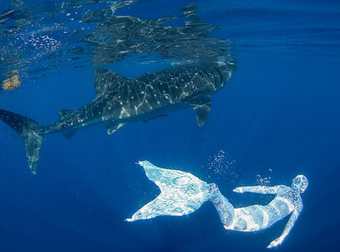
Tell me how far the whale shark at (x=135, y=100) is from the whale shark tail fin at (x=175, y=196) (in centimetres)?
335

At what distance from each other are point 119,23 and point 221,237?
12.9 m

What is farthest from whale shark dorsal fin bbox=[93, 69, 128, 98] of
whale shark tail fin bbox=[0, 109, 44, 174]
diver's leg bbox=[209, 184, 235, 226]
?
diver's leg bbox=[209, 184, 235, 226]

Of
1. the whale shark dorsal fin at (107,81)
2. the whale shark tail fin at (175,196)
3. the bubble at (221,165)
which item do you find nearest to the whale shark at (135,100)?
the whale shark dorsal fin at (107,81)

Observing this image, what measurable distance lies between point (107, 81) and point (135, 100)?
5.94ft

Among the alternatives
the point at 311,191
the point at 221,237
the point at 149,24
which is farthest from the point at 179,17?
the point at 311,191

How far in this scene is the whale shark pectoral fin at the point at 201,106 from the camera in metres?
7.62

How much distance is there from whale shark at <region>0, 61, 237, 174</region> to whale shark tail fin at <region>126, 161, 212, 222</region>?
3.35 m

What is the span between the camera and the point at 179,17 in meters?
9.98

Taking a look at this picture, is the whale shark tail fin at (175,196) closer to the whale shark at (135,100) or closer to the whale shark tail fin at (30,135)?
the whale shark at (135,100)

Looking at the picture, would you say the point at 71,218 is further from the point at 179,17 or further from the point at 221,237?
the point at 179,17

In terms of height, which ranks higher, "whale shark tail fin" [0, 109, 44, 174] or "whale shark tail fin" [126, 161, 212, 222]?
"whale shark tail fin" [0, 109, 44, 174]

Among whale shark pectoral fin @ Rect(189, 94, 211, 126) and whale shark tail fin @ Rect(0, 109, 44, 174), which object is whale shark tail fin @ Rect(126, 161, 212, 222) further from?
whale shark tail fin @ Rect(0, 109, 44, 174)

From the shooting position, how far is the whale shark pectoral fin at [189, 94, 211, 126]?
7622 millimetres

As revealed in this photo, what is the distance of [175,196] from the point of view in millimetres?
8992
